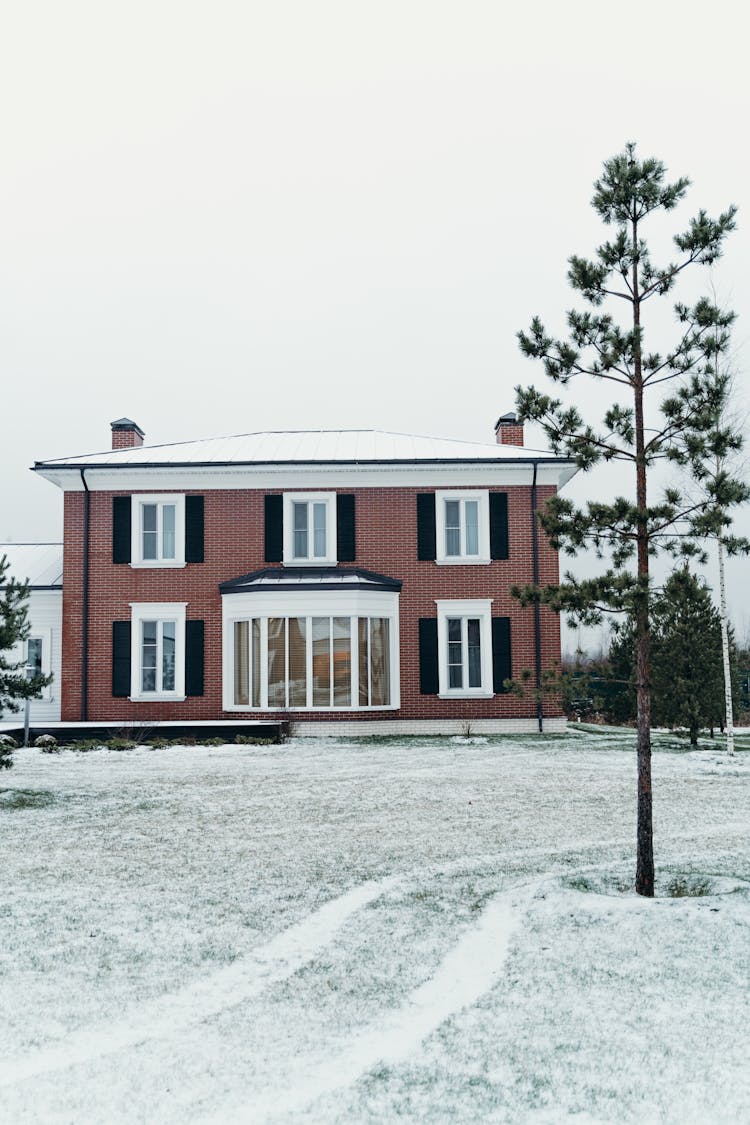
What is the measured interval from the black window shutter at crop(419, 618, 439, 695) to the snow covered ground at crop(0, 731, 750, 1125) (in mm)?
10573

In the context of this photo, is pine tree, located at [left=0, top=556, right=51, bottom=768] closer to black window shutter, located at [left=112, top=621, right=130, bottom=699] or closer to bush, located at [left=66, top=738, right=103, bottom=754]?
bush, located at [left=66, top=738, right=103, bottom=754]

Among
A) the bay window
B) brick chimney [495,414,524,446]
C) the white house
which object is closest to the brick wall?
the bay window

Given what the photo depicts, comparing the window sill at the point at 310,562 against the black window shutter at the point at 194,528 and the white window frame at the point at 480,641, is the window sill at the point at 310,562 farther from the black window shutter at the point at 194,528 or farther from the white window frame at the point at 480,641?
the white window frame at the point at 480,641

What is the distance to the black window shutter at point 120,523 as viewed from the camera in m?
22.3

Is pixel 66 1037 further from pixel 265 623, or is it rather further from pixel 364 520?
pixel 364 520

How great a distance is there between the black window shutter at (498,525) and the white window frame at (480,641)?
1168mm

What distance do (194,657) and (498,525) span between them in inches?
315

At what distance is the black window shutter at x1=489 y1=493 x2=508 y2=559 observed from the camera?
22281 mm

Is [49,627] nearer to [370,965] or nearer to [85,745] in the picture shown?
[85,745]

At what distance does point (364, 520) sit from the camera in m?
22.4

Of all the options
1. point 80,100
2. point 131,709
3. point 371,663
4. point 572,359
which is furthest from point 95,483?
point 572,359

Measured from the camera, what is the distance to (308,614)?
21047 millimetres

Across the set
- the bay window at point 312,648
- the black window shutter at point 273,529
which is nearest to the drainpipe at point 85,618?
the bay window at point 312,648

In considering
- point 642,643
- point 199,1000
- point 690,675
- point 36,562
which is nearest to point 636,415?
point 642,643
